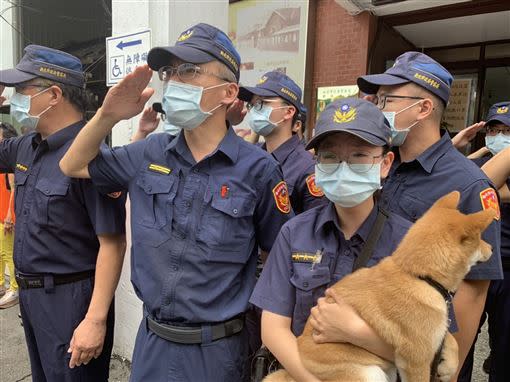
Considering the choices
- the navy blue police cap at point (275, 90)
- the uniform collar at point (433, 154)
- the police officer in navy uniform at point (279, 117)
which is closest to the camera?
the uniform collar at point (433, 154)

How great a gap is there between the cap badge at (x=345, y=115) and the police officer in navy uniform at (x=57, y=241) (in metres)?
1.20

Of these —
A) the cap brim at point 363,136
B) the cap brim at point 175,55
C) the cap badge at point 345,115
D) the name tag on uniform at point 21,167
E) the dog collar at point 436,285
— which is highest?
the cap brim at point 175,55

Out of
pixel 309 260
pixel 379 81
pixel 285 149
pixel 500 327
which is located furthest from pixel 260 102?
pixel 500 327

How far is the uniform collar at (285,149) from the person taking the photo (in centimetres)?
312

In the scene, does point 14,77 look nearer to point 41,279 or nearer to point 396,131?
point 41,279

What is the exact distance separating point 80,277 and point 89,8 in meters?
8.29

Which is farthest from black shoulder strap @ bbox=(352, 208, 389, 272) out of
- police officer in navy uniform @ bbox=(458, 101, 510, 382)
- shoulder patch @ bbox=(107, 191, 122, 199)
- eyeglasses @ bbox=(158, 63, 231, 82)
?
police officer in navy uniform @ bbox=(458, 101, 510, 382)

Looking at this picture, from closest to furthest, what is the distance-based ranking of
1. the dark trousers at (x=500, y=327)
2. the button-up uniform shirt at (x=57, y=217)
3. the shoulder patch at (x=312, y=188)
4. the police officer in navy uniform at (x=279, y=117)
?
the button-up uniform shirt at (x=57, y=217)
the shoulder patch at (x=312, y=188)
the dark trousers at (x=500, y=327)
the police officer in navy uniform at (x=279, y=117)

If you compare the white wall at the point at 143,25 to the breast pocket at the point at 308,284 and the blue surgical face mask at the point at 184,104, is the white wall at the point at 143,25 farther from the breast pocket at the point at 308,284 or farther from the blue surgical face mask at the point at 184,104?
the breast pocket at the point at 308,284

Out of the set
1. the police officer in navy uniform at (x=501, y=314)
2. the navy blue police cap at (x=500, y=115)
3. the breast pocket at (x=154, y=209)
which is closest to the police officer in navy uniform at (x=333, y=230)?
the breast pocket at (x=154, y=209)

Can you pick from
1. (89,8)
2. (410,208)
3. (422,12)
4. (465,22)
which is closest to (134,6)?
(410,208)

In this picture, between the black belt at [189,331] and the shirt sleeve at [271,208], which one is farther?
the shirt sleeve at [271,208]

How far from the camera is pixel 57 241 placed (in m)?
2.17

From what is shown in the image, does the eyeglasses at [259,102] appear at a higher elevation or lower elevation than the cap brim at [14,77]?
lower
